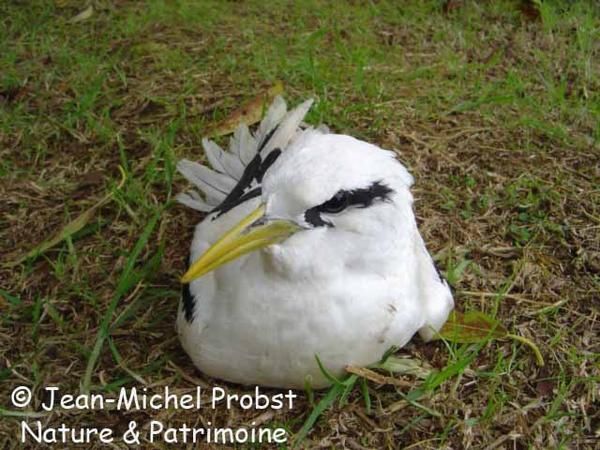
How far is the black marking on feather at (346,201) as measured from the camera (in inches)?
96.4

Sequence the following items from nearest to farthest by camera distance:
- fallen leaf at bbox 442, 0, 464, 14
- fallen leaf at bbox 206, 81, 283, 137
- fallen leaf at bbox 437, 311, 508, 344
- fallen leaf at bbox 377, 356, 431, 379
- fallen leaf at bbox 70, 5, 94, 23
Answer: fallen leaf at bbox 377, 356, 431, 379 < fallen leaf at bbox 437, 311, 508, 344 < fallen leaf at bbox 206, 81, 283, 137 < fallen leaf at bbox 70, 5, 94, 23 < fallen leaf at bbox 442, 0, 464, 14

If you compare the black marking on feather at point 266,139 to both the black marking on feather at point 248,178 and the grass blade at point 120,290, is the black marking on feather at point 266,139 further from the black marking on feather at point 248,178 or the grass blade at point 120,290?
the grass blade at point 120,290

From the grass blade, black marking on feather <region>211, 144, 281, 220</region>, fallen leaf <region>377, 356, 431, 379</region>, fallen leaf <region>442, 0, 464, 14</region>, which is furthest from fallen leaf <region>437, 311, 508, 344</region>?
fallen leaf <region>442, 0, 464, 14</region>

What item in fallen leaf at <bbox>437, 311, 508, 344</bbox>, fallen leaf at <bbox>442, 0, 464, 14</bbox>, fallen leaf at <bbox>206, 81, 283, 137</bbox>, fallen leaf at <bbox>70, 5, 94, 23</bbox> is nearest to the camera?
fallen leaf at <bbox>437, 311, 508, 344</bbox>

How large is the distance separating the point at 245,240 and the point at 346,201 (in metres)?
0.35

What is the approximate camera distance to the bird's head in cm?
242

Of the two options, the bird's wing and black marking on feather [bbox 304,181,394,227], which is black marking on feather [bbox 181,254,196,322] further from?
black marking on feather [bbox 304,181,394,227]

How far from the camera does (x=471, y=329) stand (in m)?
3.17

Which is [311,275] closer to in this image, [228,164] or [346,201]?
[346,201]

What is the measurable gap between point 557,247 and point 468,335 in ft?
2.56

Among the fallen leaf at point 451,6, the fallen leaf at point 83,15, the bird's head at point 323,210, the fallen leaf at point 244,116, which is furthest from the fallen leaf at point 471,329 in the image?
the fallen leaf at point 83,15

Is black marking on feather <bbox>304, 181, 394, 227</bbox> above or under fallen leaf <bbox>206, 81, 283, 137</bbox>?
above

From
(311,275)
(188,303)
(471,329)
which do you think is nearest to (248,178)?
(188,303)

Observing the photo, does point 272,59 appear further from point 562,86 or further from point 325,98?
point 562,86
